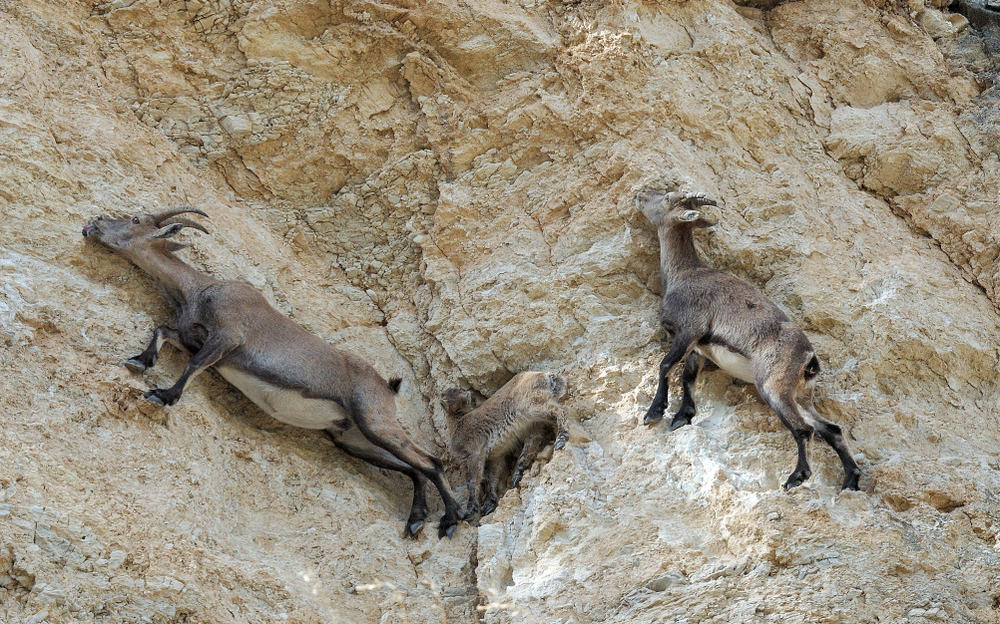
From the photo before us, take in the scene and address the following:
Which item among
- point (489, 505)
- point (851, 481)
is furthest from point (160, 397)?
point (851, 481)

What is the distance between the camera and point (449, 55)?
30.7 feet

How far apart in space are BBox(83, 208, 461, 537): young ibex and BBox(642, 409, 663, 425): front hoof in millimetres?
1487

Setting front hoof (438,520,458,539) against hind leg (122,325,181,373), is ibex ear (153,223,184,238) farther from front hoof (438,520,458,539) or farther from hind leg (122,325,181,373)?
front hoof (438,520,458,539)

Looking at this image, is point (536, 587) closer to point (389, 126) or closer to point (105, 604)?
point (105, 604)

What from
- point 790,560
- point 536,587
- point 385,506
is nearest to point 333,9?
point 385,506

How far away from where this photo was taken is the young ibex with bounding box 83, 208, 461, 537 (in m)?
7.29

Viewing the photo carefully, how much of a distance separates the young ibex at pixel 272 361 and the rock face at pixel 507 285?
7.6 inches

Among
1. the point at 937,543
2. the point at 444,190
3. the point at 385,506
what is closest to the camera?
the point at 937,543

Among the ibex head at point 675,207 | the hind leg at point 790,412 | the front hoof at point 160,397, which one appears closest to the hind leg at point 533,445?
the hind leg at point 790,412

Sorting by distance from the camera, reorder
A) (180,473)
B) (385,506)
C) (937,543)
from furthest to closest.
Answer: (385,506), (180,473), (937,543)

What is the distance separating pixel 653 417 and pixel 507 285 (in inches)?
71.5

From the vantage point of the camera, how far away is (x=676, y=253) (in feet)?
25.8

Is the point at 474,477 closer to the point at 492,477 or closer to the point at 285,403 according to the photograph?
the point at 492,477

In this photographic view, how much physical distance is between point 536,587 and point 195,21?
6.00 m
